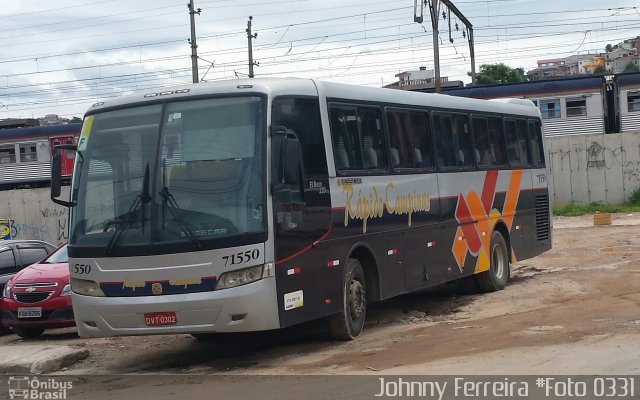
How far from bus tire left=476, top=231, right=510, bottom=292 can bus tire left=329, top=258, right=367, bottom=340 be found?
494 centimetres

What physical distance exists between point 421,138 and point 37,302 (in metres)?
6.45

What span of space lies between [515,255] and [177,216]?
30.6 ft

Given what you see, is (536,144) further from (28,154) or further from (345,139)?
(28,154)

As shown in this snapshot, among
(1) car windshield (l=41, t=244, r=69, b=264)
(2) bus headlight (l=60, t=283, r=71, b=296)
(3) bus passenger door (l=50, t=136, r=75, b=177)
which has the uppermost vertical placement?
(3) bus passenger door (l=50, t=136, r=75, b=177)

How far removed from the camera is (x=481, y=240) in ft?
51.9

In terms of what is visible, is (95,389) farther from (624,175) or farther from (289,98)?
(624,175)

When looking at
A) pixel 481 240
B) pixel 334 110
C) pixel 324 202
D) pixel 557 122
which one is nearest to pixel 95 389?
pixel 324 202

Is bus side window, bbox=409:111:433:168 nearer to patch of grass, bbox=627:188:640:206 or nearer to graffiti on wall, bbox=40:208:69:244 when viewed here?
graffiti on wall, bbox=40:208:69:244

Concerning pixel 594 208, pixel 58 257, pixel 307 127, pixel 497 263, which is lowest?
pixel 594 208

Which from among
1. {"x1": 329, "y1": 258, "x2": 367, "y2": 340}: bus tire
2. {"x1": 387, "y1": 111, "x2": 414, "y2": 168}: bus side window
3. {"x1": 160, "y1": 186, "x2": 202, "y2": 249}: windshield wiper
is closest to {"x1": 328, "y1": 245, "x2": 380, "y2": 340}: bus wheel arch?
{"x1": 329, "y1": 258, "x2": 367, "y2": 340}: bus tire

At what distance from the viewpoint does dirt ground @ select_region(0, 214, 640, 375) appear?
9.29 metres

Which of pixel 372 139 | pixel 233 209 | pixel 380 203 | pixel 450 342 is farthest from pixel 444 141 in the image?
pixel 233 209

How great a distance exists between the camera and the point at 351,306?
37.5 ft

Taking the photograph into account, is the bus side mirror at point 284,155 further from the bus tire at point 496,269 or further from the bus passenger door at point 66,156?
the bus passenger door at point 66,156
